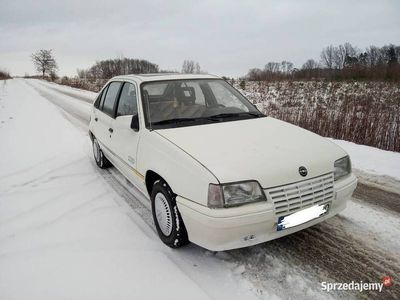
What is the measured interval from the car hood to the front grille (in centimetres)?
5

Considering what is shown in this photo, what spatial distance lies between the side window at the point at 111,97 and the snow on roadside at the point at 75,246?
A: 1109 mm

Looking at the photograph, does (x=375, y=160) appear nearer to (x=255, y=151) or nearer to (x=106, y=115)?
(x=255, y=151)

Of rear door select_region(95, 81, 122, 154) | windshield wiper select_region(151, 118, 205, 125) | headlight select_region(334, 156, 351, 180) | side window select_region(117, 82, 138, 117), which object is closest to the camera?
headlight select_region(334, 156, 351, 180)

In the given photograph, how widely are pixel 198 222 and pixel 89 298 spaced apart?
102 centimetres

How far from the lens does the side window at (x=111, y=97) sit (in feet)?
14.1

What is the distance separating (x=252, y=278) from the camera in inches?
94.9

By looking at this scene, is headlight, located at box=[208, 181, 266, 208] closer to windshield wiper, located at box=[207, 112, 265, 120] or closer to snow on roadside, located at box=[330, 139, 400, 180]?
windshield wiper, located at box=[207, 112, 265, 120]

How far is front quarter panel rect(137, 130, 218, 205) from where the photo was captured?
231 centimetres

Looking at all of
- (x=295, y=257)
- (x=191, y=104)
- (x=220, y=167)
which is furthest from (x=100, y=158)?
(x=295, y=257)

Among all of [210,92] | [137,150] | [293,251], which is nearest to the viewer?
[293,251]

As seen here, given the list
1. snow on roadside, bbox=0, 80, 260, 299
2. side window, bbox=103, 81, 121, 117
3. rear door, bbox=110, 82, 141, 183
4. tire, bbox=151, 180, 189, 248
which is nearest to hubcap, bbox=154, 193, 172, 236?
tire, bbox=151, 180, 189, 248

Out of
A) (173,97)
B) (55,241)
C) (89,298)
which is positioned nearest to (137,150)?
(173,97)

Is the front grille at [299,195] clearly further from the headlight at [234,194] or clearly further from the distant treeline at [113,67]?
the distant treeline at [113,67]

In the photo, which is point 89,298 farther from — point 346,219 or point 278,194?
point 346,219
